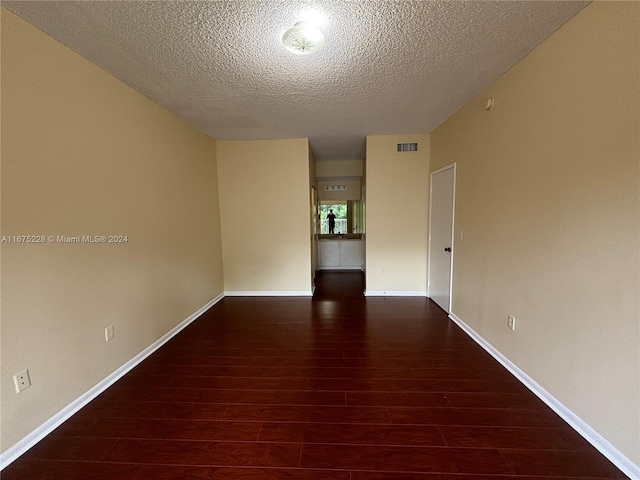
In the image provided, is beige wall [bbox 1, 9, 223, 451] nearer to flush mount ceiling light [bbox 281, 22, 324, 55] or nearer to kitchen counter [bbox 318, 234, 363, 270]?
flush mount ceiling light [bbox 281, 22, 324, 55]

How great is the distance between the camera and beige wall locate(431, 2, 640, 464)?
136 centimetres

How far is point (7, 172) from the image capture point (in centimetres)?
148

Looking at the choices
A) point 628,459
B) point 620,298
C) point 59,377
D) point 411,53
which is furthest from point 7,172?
point 628,459

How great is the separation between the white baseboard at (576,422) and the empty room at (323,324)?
13 mm

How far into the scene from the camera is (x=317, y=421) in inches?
68.4

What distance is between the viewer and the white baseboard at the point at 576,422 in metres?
1.37

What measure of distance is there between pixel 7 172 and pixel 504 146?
11.7ft

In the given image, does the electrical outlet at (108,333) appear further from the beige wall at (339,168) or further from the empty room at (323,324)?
the beige wall at (339,168)

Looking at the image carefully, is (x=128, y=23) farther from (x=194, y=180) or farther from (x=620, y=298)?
(x=620, y=298)

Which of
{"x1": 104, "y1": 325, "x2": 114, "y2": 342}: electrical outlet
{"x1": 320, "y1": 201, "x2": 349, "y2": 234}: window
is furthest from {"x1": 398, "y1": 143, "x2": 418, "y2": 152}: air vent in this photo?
{"x1": 104, "y1": 325, "x2": 114, "y2": 342}: electrical outlet

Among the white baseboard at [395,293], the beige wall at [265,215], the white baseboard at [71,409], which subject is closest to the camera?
the white baseboard at [71,409]

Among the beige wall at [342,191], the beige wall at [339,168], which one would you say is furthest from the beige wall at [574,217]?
the beige wall at [342,191]

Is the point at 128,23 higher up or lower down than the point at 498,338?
higher up

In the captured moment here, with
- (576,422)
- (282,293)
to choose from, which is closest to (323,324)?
(282,293)
